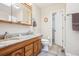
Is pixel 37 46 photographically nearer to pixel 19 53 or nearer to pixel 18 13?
pixel 19 53

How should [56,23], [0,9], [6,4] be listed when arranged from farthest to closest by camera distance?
[56,23], [6,4], [0,9]

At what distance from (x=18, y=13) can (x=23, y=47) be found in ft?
1.88

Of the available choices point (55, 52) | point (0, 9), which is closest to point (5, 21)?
point (0, 9)

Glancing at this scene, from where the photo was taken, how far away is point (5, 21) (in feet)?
4.60

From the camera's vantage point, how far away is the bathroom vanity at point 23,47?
41.2 inches

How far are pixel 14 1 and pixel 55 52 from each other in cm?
107

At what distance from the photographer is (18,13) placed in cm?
154

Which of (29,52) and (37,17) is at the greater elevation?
(37,17)

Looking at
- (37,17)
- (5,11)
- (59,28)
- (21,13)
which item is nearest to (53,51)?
(59,28)

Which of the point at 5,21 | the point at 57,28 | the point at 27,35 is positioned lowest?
the point at 27,35

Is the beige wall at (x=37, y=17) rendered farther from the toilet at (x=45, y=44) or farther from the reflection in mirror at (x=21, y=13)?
the toilet at (x=45, y=44)

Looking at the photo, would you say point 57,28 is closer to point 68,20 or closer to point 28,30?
point 68,20

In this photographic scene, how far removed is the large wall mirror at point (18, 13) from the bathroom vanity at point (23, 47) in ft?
1.15

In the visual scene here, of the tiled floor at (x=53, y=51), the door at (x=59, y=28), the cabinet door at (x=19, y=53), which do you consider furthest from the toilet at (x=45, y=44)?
the cabinet door at (x=19, y=53)
